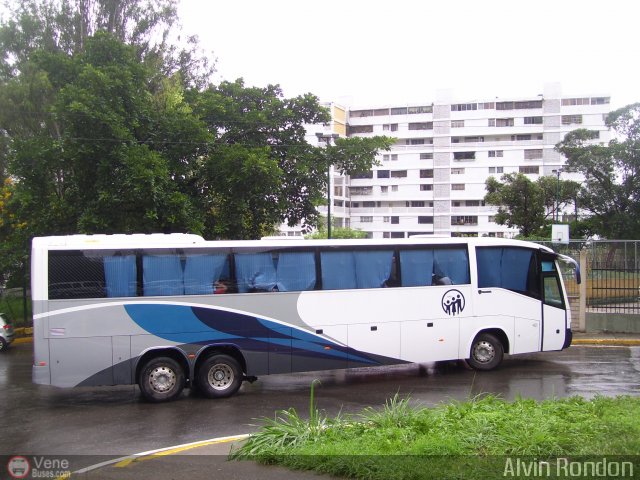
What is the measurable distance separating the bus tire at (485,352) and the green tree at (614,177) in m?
24.6

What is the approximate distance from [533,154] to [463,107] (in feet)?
31.2

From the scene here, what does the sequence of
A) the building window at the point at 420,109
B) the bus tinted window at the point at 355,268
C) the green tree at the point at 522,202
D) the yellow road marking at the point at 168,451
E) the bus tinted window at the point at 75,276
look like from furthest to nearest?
1. the building window at the point at 420,109
2. the green tree at the point at 522,202
3. the bus tinted window at the point at 355,268
4. the bus tinted window at the point at 75,276
5. the yellow road marking at the point at 168,451

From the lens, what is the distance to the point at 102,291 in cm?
1068

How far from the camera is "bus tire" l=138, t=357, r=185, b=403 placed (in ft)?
35.7

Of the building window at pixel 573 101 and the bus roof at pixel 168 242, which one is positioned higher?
the building window at pixel 573 101

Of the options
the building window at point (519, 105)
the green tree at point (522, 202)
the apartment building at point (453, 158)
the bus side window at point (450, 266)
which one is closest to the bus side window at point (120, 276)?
the bus side window at point (450, 266)

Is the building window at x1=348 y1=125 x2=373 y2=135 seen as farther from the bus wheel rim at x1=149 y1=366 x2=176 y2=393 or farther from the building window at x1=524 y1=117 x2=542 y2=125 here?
the bus wheel rim at x1=149 y1=366 x2=176 y2=393

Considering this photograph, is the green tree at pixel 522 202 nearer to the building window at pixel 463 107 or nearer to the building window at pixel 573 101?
the building window at pixel 463 107

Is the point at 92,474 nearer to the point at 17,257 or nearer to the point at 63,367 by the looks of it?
the point at 63,367

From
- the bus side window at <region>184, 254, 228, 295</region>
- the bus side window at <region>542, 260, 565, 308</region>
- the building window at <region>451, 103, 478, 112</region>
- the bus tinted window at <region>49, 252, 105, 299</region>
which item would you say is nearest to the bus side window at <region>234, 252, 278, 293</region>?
the bus side window at <region>184, 254, 228, 295</region>

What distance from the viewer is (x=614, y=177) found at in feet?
115

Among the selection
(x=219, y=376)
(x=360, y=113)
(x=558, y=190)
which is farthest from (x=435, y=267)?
(x=360, y=113)

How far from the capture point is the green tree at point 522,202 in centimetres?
4022

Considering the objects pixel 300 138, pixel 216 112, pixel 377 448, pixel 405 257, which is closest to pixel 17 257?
pixel 216 112
